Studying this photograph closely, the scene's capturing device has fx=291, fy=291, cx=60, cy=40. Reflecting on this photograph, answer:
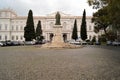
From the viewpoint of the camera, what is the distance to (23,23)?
145875 mm

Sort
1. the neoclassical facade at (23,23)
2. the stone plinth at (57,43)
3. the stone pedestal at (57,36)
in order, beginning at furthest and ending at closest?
1. the neoclassical facade at (23,23)
2. the stone pedestal at (57,36)
3. the stone plinth at (57,43)

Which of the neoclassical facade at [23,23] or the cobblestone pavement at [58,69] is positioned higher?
the neoclassical facade at [23,23]

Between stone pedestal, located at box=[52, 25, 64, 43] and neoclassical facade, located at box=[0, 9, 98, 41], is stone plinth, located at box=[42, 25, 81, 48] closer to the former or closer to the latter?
stone pedestal, located at box=[52, 25, 64, 43]

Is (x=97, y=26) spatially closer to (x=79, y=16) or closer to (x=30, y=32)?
(x=30, y=32)

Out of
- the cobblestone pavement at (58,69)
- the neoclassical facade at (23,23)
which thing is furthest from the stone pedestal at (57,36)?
the neoclassical facade at (23,23)

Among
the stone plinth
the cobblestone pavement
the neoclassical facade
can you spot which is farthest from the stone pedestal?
the neoclassical facade

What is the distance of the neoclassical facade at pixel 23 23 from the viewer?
141m

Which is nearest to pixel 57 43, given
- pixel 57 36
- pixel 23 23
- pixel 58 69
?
pixel 57 36

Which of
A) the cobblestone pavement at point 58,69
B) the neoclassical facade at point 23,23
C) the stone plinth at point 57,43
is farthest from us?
the neoclassical facade at point 23,23

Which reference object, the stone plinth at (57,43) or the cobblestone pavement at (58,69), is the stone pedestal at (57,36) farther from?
the cobblestone pavement at (58,69)

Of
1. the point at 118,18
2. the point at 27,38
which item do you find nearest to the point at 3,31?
the point at 27,38

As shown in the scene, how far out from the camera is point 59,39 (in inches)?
1884

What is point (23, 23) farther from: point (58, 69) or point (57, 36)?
point (58, 69)

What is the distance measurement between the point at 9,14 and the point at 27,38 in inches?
2342
